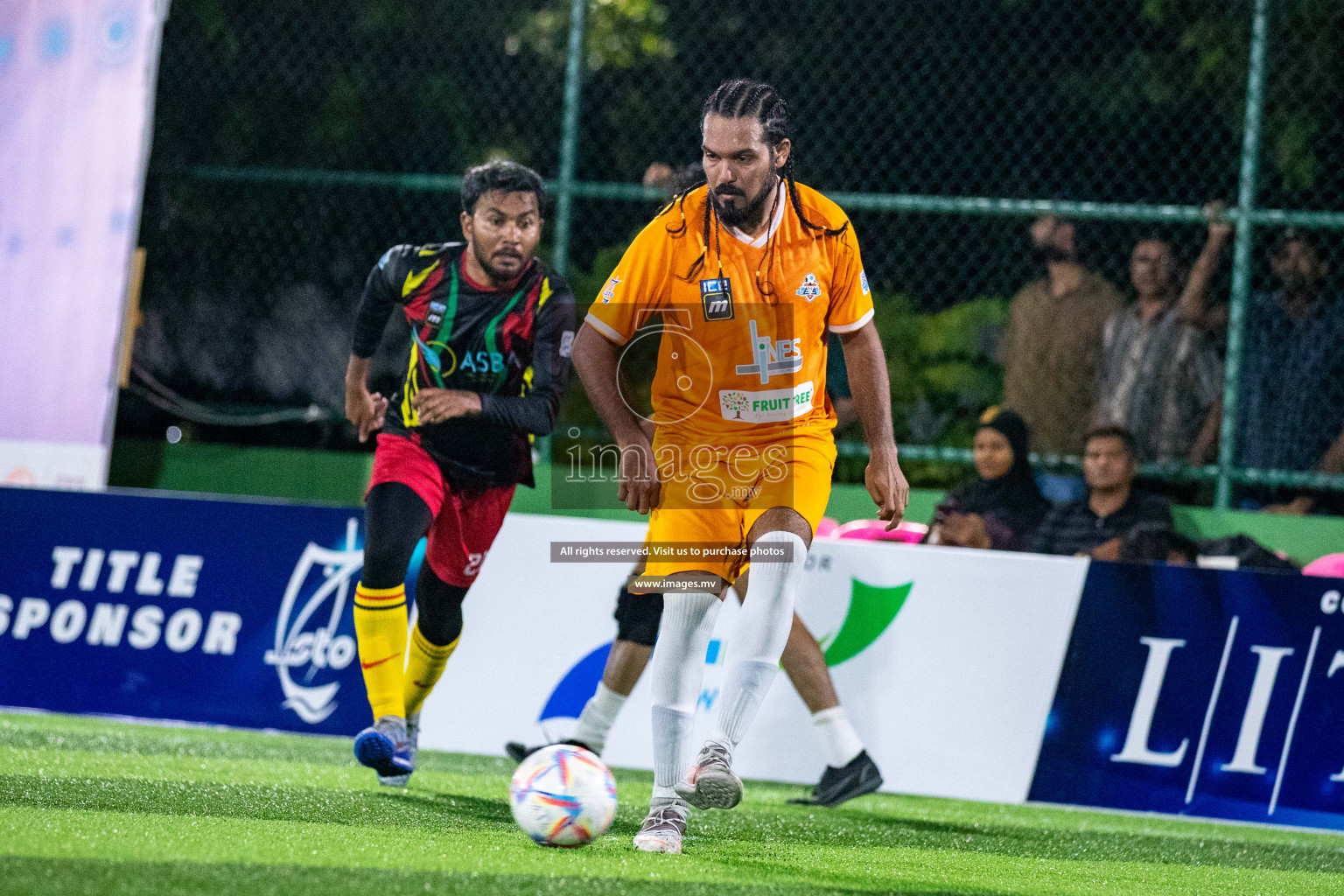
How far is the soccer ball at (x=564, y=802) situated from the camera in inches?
161

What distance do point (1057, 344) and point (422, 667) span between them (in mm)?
4271

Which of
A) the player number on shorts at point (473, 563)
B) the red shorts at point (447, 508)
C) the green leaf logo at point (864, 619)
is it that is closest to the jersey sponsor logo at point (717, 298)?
the red shorts at point (447, 508)

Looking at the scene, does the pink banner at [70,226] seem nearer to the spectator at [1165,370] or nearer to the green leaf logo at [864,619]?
the green leaf logo at [864,619]

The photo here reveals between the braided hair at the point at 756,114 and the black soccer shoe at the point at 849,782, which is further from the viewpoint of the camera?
the black soccer shoe at the point at 849,782

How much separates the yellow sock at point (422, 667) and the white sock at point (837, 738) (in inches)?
57.9

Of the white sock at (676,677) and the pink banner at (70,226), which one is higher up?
the pink banner at (70,226)

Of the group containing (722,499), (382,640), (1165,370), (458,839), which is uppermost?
(1165,370)

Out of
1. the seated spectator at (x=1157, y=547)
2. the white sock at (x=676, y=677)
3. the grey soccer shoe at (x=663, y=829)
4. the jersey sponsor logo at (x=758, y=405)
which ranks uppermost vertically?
the jersey sponsor logo at (x=758, y=405)

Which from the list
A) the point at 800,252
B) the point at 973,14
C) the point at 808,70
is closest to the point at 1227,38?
the point at 973,14

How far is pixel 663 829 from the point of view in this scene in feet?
13.9

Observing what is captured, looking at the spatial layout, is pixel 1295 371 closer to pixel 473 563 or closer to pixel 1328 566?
pixel 1328 566

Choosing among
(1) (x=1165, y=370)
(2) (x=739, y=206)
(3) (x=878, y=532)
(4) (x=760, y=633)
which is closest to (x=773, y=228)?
(2) (x=739, y=206)

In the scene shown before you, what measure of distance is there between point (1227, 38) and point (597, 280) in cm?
402

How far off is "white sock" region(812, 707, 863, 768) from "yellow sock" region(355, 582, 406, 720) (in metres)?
1.67
